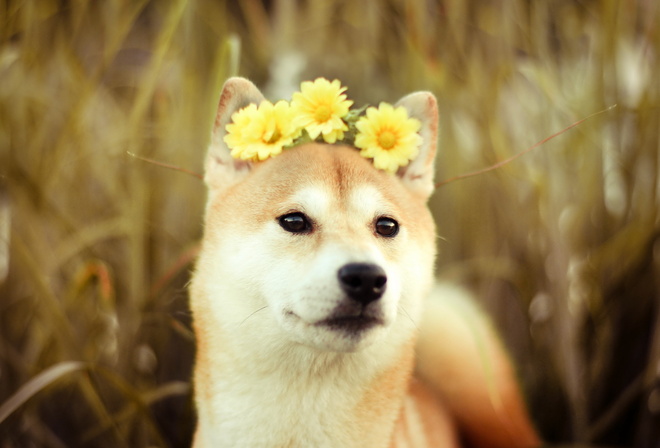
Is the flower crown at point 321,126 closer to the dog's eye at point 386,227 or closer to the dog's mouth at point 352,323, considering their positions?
the dog's eye at point 386,227

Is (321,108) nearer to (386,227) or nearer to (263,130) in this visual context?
(263,130)

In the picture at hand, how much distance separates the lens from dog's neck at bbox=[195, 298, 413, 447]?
789 mm

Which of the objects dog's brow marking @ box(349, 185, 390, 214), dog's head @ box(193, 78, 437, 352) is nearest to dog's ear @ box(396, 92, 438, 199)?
dog's head @ box(193, 78, 437, 352)

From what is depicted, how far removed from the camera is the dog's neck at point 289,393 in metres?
0.79

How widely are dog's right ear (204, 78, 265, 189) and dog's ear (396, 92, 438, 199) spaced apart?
207 mm

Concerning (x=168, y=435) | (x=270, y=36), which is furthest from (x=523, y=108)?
(x=168, y=435)

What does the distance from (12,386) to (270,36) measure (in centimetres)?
100

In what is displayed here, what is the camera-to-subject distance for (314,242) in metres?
0.78

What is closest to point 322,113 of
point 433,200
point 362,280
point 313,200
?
point 313,200

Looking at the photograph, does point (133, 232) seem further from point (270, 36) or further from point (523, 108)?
point (523, 108)

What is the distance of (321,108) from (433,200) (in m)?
0.65

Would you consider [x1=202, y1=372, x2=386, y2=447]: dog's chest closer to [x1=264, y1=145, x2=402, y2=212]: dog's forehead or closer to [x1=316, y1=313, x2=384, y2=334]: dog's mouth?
[x1=316, y1=313, x2=384, y2=334]: dog's mouth

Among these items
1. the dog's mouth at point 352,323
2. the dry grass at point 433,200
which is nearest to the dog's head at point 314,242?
the dog's mouth at point 352,323

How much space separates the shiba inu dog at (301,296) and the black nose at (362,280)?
2 cm
